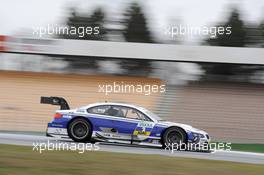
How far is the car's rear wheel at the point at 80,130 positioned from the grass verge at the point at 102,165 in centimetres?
404

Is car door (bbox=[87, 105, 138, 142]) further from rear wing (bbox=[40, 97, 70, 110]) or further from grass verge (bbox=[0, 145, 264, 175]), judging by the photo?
grass verge (bbox=[0, 145, 264, 175])

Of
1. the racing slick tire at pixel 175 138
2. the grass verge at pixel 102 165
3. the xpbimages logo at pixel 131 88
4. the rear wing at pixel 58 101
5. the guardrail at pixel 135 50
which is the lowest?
the grass verge at pixel 102 165

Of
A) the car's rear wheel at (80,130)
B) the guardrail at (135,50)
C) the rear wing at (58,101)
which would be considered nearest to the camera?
the car's rear wheel at (80,130)

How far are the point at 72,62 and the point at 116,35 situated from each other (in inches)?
244

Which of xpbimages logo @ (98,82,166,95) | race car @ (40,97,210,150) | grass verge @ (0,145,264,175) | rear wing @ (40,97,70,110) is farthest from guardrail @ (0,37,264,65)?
grass verge @ (0,145,264,175)

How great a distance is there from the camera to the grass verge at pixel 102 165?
9438 millimetres

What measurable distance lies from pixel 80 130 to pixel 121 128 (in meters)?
1.13

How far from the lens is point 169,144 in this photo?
51.5 ft

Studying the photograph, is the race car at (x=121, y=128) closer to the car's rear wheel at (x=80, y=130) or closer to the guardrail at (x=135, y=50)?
the car's rear wheel at (x=80, y=130)

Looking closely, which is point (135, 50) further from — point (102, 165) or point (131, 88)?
point (102, 165)

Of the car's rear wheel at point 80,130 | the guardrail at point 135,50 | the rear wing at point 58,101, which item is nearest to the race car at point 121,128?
the car's rear wheel at point 80,130

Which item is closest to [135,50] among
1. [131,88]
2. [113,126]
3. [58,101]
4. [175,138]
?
[131,88]

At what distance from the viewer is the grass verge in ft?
31.0

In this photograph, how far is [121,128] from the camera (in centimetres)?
1600
